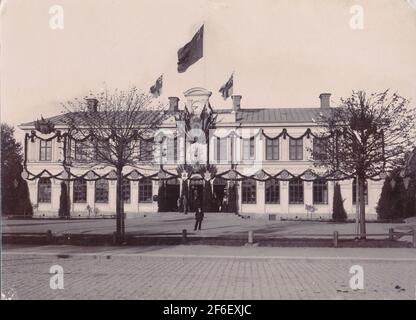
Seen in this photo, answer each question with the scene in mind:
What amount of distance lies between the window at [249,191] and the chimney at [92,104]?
15049 millimetres

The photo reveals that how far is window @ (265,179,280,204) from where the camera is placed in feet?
96.4

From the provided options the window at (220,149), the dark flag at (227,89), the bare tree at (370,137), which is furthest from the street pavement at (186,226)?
the dark flag at (227,89)

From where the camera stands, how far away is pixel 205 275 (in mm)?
10625

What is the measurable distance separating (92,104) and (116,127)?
129 centimetres

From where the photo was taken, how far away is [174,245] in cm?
1639

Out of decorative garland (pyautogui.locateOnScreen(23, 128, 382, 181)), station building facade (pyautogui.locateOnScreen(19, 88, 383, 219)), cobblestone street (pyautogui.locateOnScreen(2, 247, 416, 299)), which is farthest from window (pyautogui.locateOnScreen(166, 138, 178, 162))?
cobblestone street (pyautogui.locateOnScreen(2, 247, 416, 299))

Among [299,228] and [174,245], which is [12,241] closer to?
[174,245]

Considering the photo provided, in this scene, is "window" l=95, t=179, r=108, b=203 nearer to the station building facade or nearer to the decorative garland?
the station building facade

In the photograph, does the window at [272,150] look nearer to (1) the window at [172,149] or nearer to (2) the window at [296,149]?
(2) the window at [296,149]

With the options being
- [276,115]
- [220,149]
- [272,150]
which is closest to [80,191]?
[220,149]

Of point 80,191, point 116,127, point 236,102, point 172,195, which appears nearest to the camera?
point 116,127

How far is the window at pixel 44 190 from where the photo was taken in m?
20.5

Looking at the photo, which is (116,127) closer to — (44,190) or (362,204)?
(44,190)
